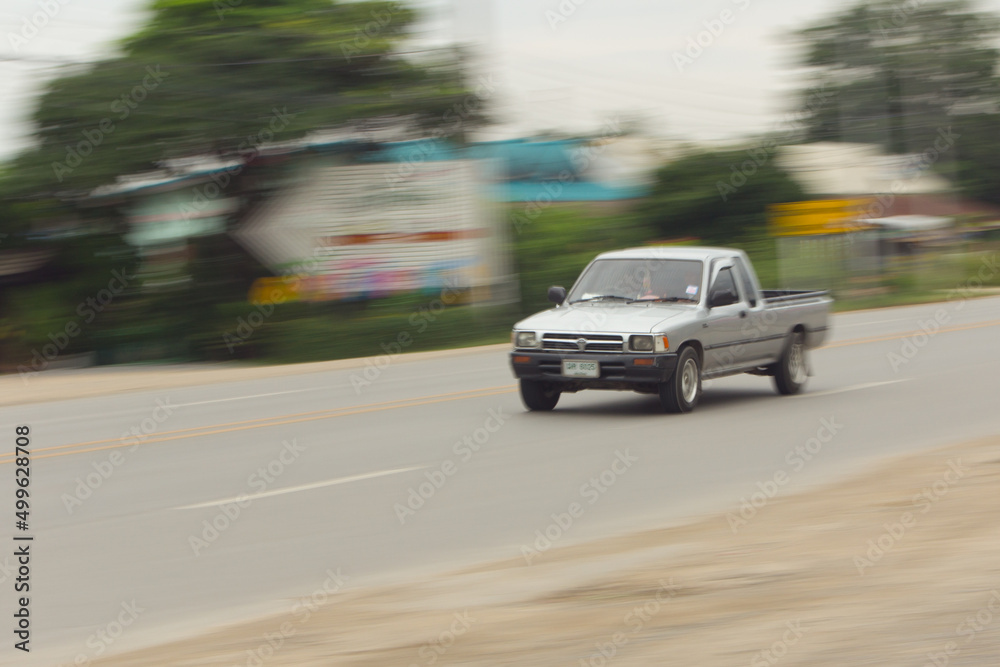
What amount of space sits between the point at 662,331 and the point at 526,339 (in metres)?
1.45

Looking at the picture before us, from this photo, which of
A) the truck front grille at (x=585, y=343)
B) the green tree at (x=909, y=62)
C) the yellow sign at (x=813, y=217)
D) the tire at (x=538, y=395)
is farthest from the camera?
the green tree at (x=909, y=62)

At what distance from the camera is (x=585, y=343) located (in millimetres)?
12469

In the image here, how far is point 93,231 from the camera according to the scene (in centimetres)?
2808

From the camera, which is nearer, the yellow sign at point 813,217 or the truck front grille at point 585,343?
the truck front grille at point 585,343

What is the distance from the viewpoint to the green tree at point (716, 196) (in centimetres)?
4012

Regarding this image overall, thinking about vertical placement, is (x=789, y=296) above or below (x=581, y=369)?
below

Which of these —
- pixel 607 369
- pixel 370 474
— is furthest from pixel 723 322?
pixel 370 474

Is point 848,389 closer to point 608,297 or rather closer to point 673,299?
point 673,299

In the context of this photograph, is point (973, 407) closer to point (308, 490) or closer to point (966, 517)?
point (966, 517)

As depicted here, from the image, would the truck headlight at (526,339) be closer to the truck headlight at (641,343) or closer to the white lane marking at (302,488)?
the truck headlight at (641,343)

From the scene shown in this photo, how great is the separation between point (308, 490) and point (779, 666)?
5.08m

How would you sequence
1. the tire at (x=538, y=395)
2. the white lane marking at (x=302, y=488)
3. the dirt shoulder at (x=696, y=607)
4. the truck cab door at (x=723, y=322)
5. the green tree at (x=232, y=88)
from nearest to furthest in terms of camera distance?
1. the dirt shoulder at (x=696, y=607)
2. the white lane marking at (x=302, y=488)
3. the truck cab door at (x=723, y=322)
4. the tire at (x=538, y=395)
5. the green tree at (x=232, y=88)

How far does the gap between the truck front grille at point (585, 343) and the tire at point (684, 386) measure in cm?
66

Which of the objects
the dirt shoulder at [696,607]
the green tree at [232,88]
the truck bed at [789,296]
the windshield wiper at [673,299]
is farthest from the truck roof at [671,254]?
the green tree at [232,88]
